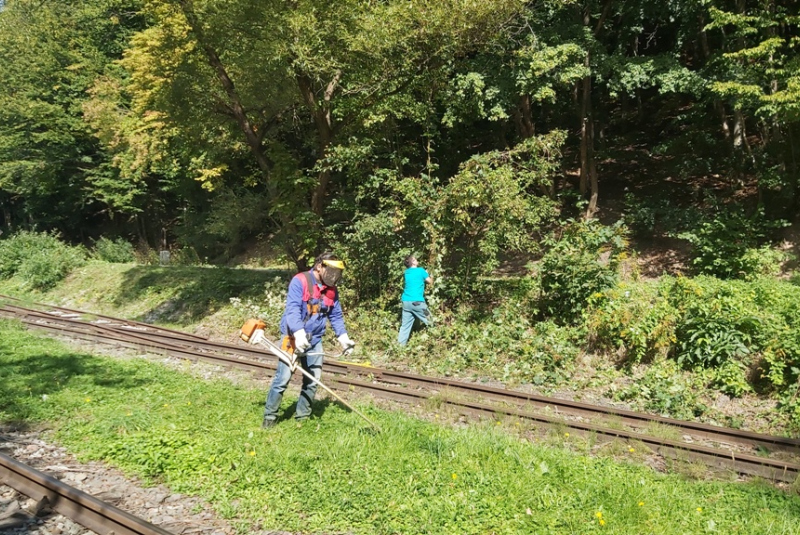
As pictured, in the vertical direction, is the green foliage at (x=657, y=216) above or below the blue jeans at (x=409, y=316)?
above

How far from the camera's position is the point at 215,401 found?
8156mm

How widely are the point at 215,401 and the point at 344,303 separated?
6691 millimetres

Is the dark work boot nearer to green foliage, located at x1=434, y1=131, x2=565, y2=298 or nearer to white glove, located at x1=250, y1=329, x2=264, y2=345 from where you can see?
white glove, located at x1=250, y1=329, x2=264, y2=345

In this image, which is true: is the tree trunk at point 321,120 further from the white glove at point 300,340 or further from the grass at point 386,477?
the white glove at point 300,340

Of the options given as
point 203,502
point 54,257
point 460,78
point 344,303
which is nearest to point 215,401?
point 203,502

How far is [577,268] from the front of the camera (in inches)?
463

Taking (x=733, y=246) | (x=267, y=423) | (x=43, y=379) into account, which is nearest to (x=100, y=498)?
(x=267, y=423)

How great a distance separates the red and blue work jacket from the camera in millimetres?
6758

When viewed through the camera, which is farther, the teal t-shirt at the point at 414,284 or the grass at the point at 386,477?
the teal t-shirt at the point at 414,284

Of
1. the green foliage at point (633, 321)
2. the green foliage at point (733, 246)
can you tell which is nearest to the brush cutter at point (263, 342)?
the green foliage at point (633, 321)

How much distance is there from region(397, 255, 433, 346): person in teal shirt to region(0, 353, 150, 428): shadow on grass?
5092mm

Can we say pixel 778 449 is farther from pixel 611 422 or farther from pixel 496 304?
pixel 496 304

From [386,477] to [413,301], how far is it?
22.6ft

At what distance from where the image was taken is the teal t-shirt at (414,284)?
12312 millimetres
